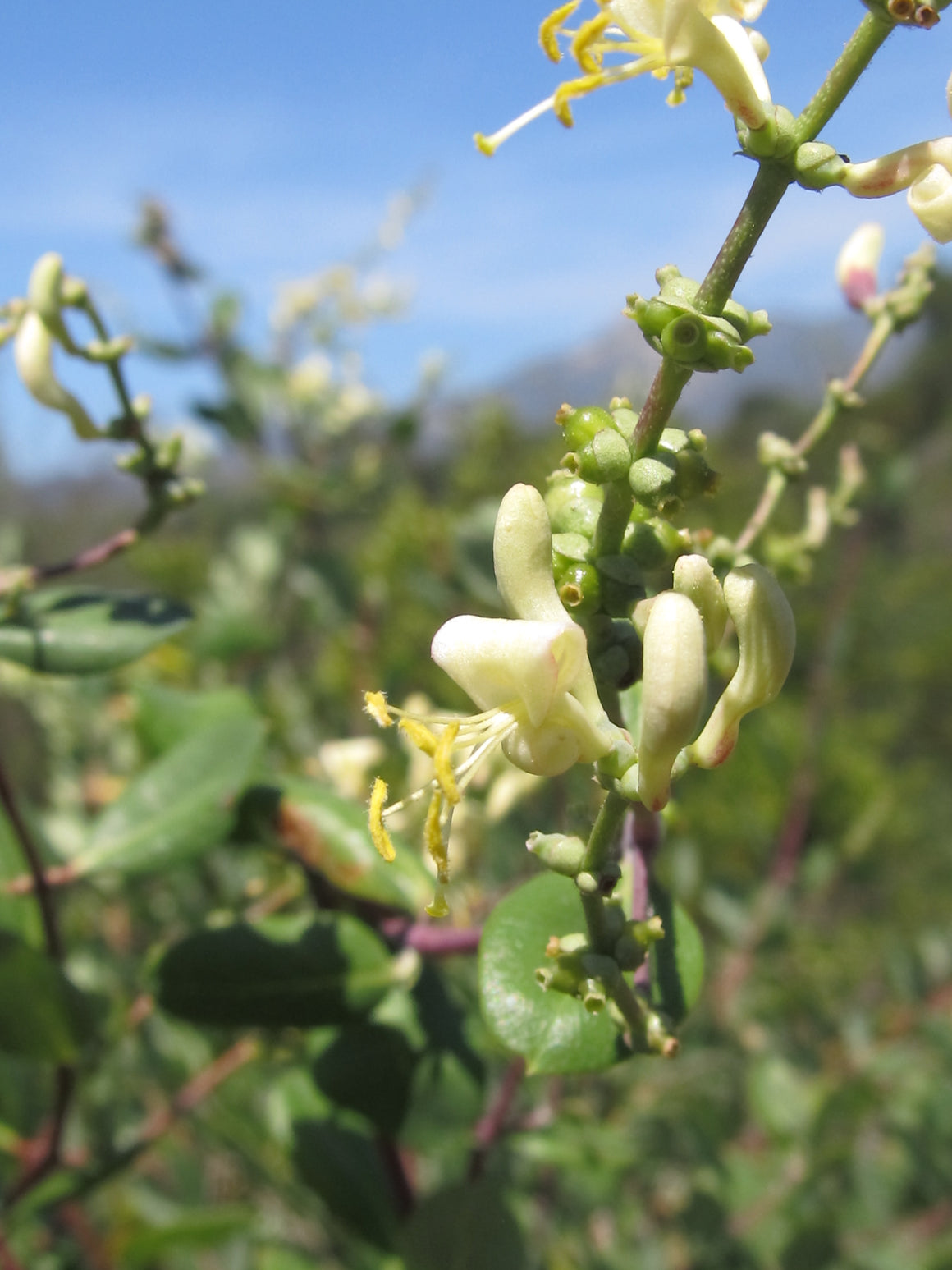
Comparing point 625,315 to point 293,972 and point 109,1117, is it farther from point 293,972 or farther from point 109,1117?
point 109,1117

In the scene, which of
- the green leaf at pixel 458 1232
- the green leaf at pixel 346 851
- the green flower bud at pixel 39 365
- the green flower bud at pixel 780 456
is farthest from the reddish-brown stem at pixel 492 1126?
the green flower bud at pixel 39 365

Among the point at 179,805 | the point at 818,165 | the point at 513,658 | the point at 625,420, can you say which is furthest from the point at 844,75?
the point at 179,805

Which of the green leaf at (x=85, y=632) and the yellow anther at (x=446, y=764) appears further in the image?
the green leaf at (x=85, y=632)

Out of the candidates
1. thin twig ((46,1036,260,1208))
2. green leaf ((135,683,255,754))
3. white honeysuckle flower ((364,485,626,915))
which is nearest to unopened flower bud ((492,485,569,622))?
white honeysuckle flower ((364,485,626,915))

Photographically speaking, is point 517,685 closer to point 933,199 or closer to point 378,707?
point 378,707

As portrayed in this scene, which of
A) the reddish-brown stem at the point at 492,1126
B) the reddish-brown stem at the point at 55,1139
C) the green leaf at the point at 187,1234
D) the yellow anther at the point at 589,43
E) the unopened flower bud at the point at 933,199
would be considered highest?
the yellow anther at the point at 589,43

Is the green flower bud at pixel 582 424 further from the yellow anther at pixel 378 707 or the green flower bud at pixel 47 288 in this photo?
the green flower bud at pixel 47 288

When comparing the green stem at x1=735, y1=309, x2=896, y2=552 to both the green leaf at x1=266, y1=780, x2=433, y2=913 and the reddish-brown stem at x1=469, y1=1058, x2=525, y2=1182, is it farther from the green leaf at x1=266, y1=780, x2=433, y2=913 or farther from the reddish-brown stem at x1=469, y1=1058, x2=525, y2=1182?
the reddish-brown stem at x1=469, y1=1058, x2=525, y2=1182
